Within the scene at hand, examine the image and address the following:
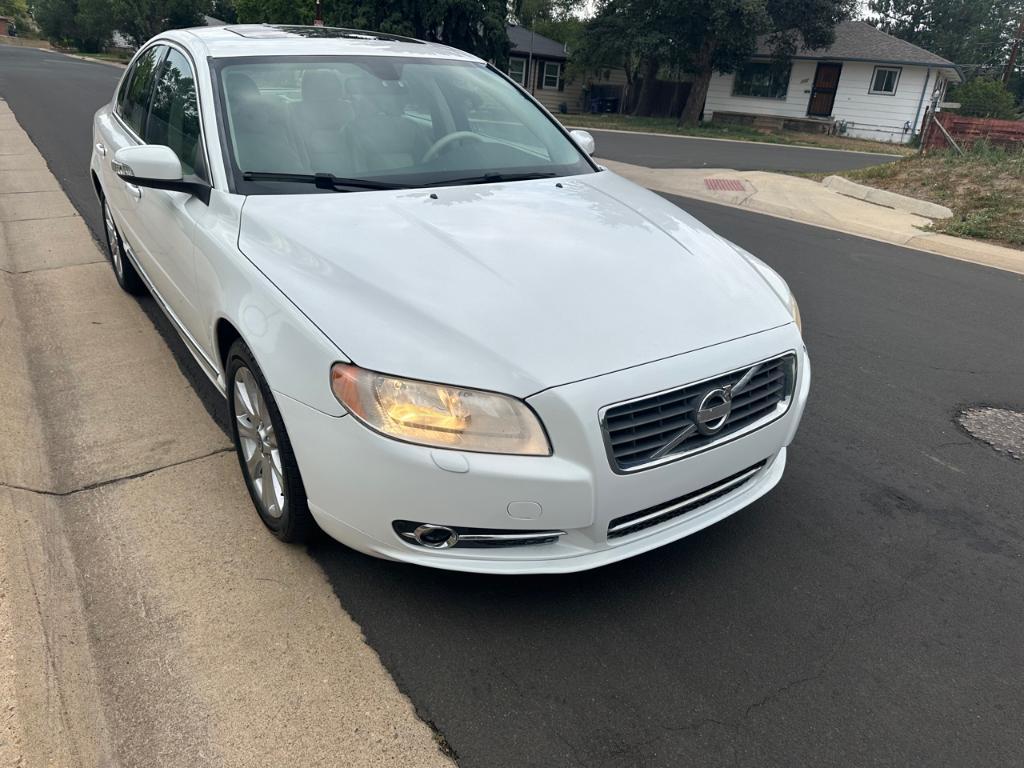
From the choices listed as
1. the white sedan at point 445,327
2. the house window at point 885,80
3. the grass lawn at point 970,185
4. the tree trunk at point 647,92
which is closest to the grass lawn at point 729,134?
the house window at point 885,80

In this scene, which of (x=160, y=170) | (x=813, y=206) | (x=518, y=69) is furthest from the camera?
(x=518, y=69)

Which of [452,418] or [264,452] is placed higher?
[452,418]

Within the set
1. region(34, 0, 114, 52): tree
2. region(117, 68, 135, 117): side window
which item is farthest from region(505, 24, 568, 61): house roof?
region(117, 68, 135, 117): side window

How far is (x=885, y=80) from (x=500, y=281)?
A: 3695 cm

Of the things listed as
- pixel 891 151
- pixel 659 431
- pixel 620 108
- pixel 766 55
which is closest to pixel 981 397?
pixel 659 431

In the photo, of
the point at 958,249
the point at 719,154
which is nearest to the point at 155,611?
the point at 958,249

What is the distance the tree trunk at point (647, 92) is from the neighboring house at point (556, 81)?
91.2 inches

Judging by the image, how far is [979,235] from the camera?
916cm

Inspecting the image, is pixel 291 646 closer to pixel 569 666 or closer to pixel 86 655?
pixel 86 655

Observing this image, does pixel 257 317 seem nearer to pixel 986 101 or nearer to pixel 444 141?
pixel 444 141

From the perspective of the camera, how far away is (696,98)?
31828 mm

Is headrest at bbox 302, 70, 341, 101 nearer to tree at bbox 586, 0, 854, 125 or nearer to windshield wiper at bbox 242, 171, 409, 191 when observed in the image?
windshield wiper at bbox 242, 171, 409, 191

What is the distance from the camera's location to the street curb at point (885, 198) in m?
10.4

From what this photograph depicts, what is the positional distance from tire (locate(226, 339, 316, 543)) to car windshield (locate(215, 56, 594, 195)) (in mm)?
741
